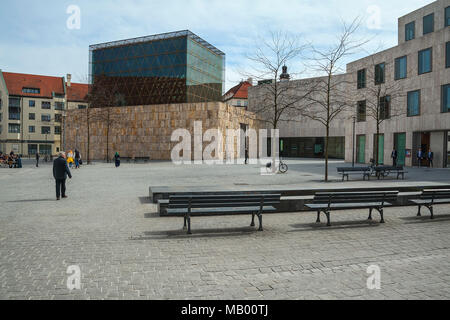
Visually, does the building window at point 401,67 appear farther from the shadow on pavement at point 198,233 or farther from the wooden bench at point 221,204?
the shadow on pavement at point 198,233

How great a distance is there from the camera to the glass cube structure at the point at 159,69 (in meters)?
48.8

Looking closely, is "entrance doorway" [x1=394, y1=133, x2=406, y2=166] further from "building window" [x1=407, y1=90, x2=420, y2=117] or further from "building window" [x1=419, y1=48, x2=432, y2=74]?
"building window" [x1=419, y1=48, x2=432, y2=74]

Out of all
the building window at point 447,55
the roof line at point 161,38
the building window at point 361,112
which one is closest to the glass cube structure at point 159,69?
the roof line at point 161,38

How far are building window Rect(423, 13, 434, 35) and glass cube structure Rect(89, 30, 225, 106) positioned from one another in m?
28.2

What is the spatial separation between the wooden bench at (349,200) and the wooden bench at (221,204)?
3.80ft

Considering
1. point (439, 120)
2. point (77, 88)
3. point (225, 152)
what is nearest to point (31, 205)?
point (439, 120)

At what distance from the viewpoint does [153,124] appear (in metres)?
46.6

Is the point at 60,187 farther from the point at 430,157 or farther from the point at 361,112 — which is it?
the point at 361,112

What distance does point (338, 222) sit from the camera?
8.59 m

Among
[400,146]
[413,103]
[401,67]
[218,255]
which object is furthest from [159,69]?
[218,255]

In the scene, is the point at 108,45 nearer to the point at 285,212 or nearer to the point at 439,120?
the point at 439,120

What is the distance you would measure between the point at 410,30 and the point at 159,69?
1259 inches

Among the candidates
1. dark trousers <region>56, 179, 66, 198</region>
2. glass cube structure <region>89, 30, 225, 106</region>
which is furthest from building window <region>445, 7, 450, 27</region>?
dark trousers <region>56, 179, 66, 198</region>
